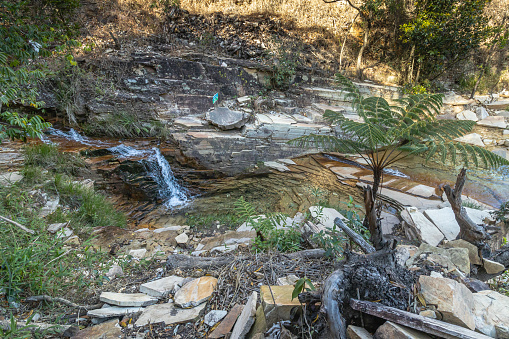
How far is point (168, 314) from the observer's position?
1.53m

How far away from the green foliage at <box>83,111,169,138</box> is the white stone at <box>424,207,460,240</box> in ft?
18.8

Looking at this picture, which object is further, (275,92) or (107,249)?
(275,92)

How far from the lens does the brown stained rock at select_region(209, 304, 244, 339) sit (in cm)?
132

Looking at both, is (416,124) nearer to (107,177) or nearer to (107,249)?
(107,249)

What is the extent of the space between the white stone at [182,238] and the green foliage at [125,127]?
12.3 feet

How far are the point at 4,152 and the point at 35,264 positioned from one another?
3.63m

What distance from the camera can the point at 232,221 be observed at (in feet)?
12.6

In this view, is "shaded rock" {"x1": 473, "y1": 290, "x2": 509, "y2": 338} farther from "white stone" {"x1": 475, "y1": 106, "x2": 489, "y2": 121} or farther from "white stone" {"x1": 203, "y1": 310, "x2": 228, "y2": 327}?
"white stone" {"x1": 475, "y1": 106, "x2": 489, "y2": 121}

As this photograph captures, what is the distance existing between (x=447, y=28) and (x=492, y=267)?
927cm

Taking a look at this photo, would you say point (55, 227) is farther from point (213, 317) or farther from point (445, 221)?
point (445, 221)

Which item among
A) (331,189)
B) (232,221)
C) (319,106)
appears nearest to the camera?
(232,221)

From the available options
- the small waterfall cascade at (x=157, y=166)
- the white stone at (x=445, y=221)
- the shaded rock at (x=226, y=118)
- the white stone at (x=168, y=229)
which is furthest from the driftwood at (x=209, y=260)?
the shaded rock at (x=226, y=118)

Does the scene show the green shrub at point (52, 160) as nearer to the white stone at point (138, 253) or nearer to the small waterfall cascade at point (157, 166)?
the small waterfall cascade at point (157, 166)

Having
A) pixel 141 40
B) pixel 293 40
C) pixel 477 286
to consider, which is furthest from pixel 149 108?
pixel 477 286
